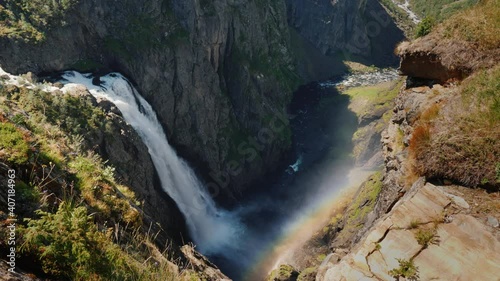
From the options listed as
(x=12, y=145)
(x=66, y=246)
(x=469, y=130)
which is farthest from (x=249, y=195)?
(x=66, y=246)

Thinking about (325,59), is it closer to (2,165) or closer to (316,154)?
(316,154)

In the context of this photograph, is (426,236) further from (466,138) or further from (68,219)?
(68,219)

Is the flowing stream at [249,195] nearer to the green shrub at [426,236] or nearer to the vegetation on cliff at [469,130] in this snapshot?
the vegetation on cliff at [469,130]

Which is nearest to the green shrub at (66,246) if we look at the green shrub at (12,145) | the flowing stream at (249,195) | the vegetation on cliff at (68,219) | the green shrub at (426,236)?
the vegetation on cliff at (68,219)

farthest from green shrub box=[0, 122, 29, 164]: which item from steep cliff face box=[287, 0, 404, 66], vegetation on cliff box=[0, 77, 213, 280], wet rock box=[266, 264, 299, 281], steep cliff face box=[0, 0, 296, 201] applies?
steep cliff face box=[287, 0, 404, 66]

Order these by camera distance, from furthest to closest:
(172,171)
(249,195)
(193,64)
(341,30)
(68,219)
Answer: (341,30) < (249,195) < (193,64) < (172,171) < (68,219)

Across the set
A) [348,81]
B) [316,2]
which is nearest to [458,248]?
[348,81]
